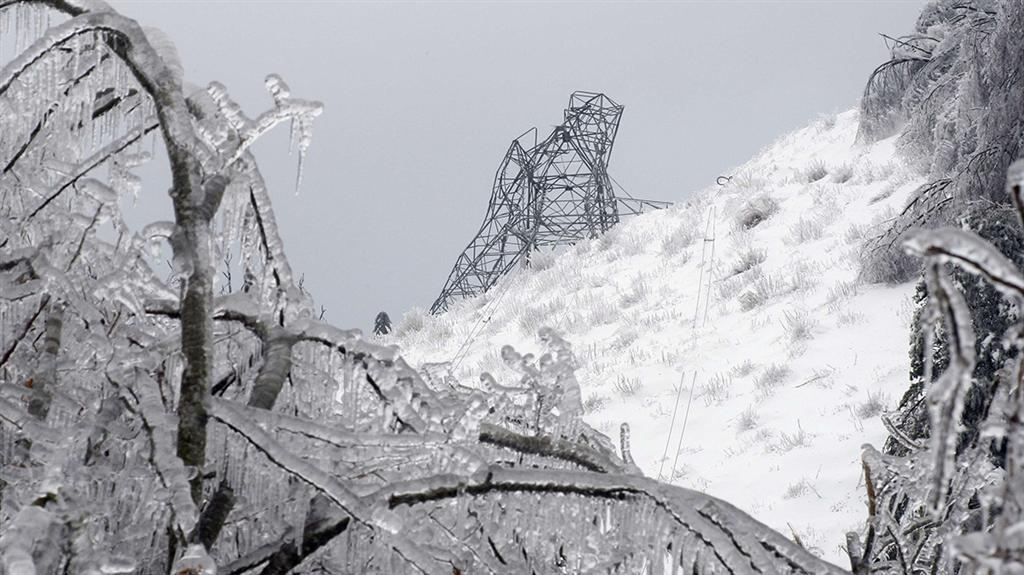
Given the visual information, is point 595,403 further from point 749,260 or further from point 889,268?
point 749,260

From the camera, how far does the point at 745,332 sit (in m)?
8.94

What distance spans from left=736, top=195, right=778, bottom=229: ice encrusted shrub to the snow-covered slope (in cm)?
2

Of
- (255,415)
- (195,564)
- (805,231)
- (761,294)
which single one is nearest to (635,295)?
(761,294)

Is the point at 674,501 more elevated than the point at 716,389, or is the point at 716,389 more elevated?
the point at 716,389

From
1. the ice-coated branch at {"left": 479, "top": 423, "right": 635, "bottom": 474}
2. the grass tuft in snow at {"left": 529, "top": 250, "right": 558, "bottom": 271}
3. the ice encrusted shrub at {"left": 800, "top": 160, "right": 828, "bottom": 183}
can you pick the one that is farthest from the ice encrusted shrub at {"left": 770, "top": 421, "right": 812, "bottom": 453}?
the grass tuft in snow at {"left": 529, "top": 250, "right": 558, "bottom": 271}

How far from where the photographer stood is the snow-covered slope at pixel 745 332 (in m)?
6.07

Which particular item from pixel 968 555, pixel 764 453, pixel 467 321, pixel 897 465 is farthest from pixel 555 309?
pixel 968 555

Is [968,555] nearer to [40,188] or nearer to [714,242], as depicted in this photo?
[40,188]

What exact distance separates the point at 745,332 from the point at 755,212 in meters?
4.84

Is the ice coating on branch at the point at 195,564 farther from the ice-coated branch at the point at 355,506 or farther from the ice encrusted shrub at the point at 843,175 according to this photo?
the ice encrusted shrub at the point at 843,175

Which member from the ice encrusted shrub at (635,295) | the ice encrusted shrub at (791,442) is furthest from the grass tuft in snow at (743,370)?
the ice encrusted shrub at (635,295)

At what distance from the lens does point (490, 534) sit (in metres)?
1.48

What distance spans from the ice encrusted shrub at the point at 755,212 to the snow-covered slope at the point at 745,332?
0.02 m

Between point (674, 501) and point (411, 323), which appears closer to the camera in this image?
point (674, 501)
